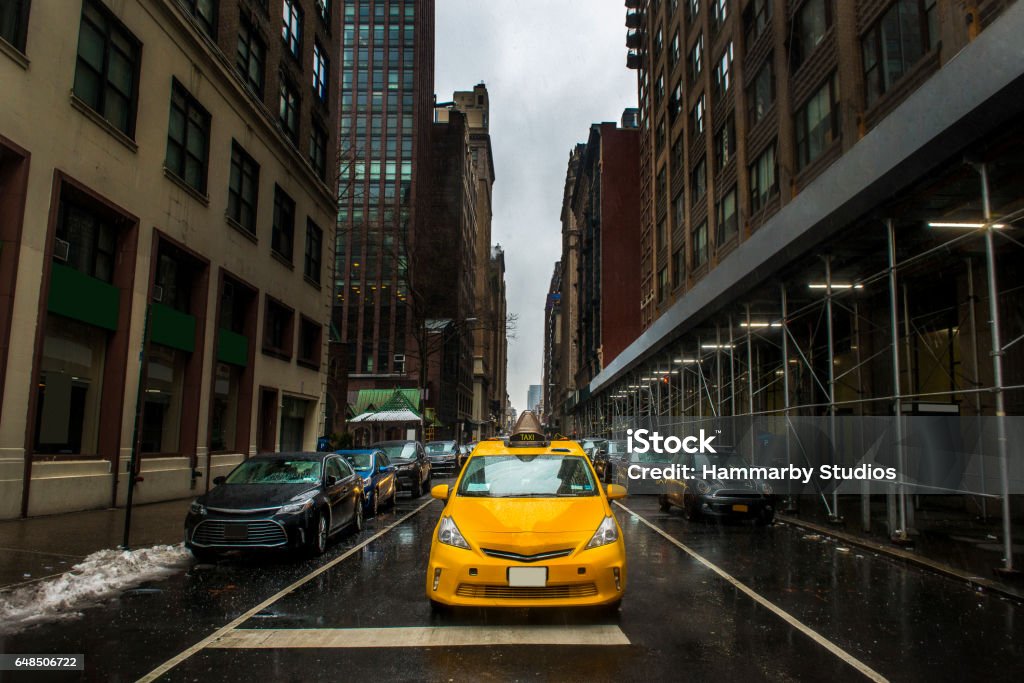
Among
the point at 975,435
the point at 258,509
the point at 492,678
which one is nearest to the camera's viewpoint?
the point at 492,678

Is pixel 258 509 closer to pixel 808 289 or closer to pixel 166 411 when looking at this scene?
pixel 166 411

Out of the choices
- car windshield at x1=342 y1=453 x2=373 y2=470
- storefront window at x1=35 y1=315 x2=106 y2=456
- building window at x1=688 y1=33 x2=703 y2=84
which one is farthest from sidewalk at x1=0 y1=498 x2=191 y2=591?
building window at x1=688 y1=33 x2=703 y2=84

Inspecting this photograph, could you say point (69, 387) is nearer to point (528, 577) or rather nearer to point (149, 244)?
point (149, 244)

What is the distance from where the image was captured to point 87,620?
6.41m

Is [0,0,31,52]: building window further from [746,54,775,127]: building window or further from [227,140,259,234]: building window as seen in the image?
[746,54,775,127]: building window

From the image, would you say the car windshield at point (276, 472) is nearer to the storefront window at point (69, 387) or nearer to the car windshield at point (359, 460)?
the car windshield at point (359, 460)

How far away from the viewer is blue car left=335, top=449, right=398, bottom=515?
15188mm

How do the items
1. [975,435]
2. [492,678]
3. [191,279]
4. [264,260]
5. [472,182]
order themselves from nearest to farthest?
[492,678], [975,435], [191,279], [264,260], [472,182]

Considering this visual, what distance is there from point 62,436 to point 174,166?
7872 millimetres

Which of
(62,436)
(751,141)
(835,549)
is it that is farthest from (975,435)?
(62,436)

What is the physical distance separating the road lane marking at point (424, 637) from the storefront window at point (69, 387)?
10067 millimetres

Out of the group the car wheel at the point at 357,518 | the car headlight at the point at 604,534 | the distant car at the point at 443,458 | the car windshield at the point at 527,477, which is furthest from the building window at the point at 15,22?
the distant car at the point at 443,458

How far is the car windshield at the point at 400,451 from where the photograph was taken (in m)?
21.1

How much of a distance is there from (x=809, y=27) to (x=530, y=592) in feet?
75.0
